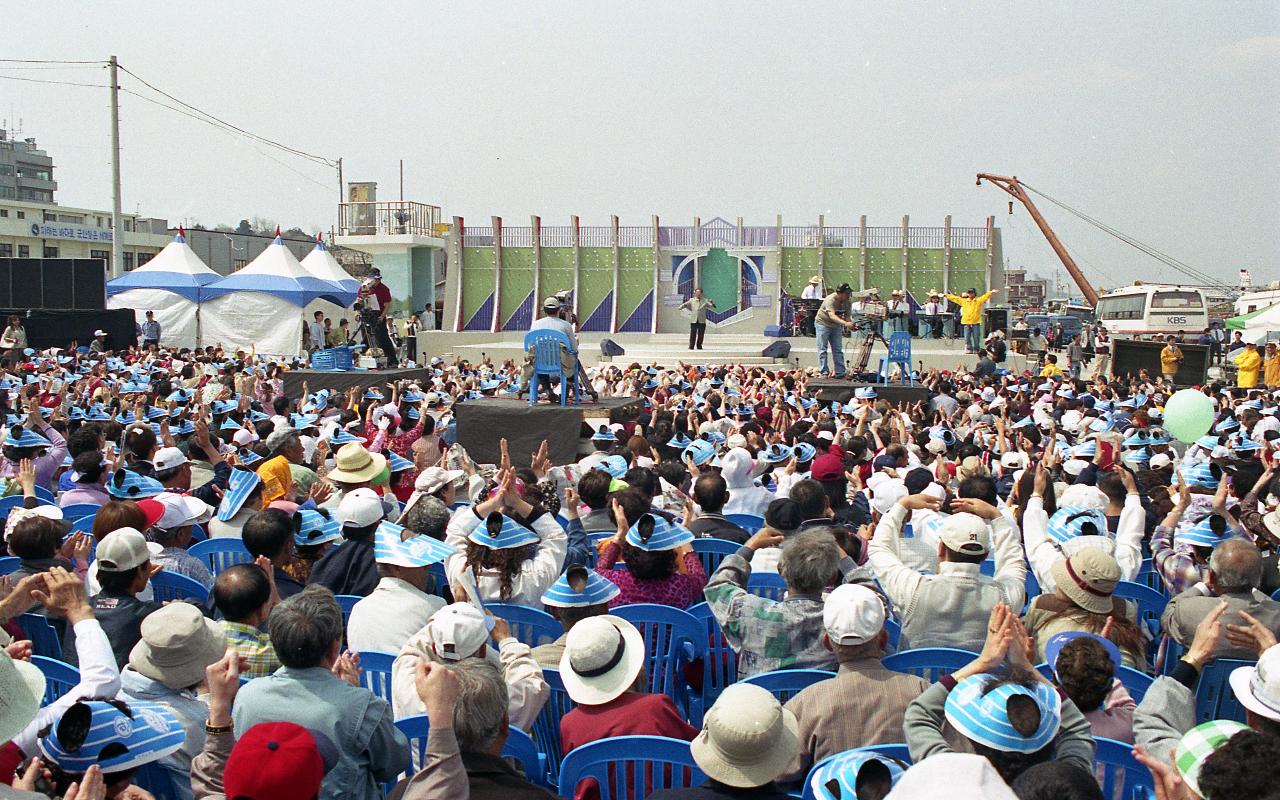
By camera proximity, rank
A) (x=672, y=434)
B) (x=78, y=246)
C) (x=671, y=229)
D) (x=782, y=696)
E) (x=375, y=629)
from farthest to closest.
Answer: (x=78, y=246)
(x=671, y=229)
(x=672, y=434)
(x=375, y=629)
(x=782, y=696)

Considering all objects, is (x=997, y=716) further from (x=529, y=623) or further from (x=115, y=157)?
(x=115, y=157)

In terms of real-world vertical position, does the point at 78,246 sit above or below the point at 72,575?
above

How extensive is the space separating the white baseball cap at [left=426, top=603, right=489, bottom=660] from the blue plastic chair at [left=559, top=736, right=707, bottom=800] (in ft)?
1.47

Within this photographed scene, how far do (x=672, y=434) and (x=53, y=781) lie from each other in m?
6.76

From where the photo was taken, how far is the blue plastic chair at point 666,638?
14.4 ft

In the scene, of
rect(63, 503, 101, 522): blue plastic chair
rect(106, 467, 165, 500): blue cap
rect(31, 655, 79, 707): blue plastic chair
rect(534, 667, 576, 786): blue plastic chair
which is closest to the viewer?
rect(31, 655, 79, 707): blue plastic chair

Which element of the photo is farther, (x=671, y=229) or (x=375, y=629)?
(x=671, y=229)

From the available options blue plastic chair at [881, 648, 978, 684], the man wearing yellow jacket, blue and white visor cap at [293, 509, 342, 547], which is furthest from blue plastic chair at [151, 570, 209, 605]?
the man wearing yellow jacket

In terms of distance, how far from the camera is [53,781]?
8.14 feet

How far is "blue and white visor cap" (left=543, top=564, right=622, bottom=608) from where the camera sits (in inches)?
163

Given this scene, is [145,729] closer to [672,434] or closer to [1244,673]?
[1244,673]

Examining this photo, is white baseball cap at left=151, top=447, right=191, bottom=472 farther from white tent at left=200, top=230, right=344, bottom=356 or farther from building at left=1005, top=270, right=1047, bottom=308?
building at left=1005, top=270, right=1047, bottom=308

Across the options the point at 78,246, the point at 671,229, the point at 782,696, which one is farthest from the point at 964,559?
the point at 78,246

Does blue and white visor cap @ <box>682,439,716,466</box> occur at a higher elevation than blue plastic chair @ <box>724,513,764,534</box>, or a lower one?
higher
